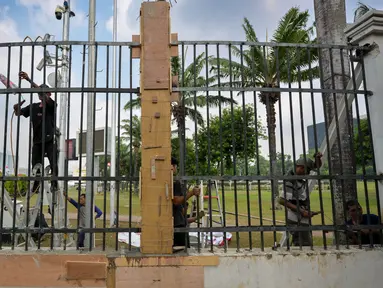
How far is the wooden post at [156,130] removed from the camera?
348cm

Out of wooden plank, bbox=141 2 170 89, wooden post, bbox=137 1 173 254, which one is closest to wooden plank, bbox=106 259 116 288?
wooden post, bbox=137 1 173 254

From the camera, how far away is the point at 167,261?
342cm

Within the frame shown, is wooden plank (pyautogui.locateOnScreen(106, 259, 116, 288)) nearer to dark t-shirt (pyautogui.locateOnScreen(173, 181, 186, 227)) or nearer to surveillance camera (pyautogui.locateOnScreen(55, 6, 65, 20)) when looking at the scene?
dark t-shirt (pyautogui.locateOnScreen(173, 181, 186, 227))

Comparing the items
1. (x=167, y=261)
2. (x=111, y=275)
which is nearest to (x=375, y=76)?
(x=167, y=261)

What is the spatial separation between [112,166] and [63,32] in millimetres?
5637

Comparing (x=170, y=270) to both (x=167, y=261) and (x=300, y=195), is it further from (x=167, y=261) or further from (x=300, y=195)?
(x=300, y=195)

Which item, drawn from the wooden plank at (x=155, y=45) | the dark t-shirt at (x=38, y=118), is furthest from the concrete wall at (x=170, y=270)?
the wooden plank at (x=155, y=45)

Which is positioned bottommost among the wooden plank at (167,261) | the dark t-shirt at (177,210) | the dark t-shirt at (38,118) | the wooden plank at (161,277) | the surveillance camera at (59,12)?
the wooden plank at (161,277)

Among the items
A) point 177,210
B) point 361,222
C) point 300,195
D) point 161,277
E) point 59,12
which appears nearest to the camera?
point 161,277

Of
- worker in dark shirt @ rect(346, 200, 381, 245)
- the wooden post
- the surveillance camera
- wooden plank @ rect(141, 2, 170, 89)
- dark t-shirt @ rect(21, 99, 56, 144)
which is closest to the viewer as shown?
the wooden post

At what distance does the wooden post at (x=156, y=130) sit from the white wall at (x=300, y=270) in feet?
2.26

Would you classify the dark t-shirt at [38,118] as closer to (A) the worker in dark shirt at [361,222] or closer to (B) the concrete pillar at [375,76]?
(B) the concrete pillar at [375,76]

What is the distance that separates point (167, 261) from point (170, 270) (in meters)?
0.10

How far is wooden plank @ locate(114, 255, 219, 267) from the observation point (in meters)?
3.40
